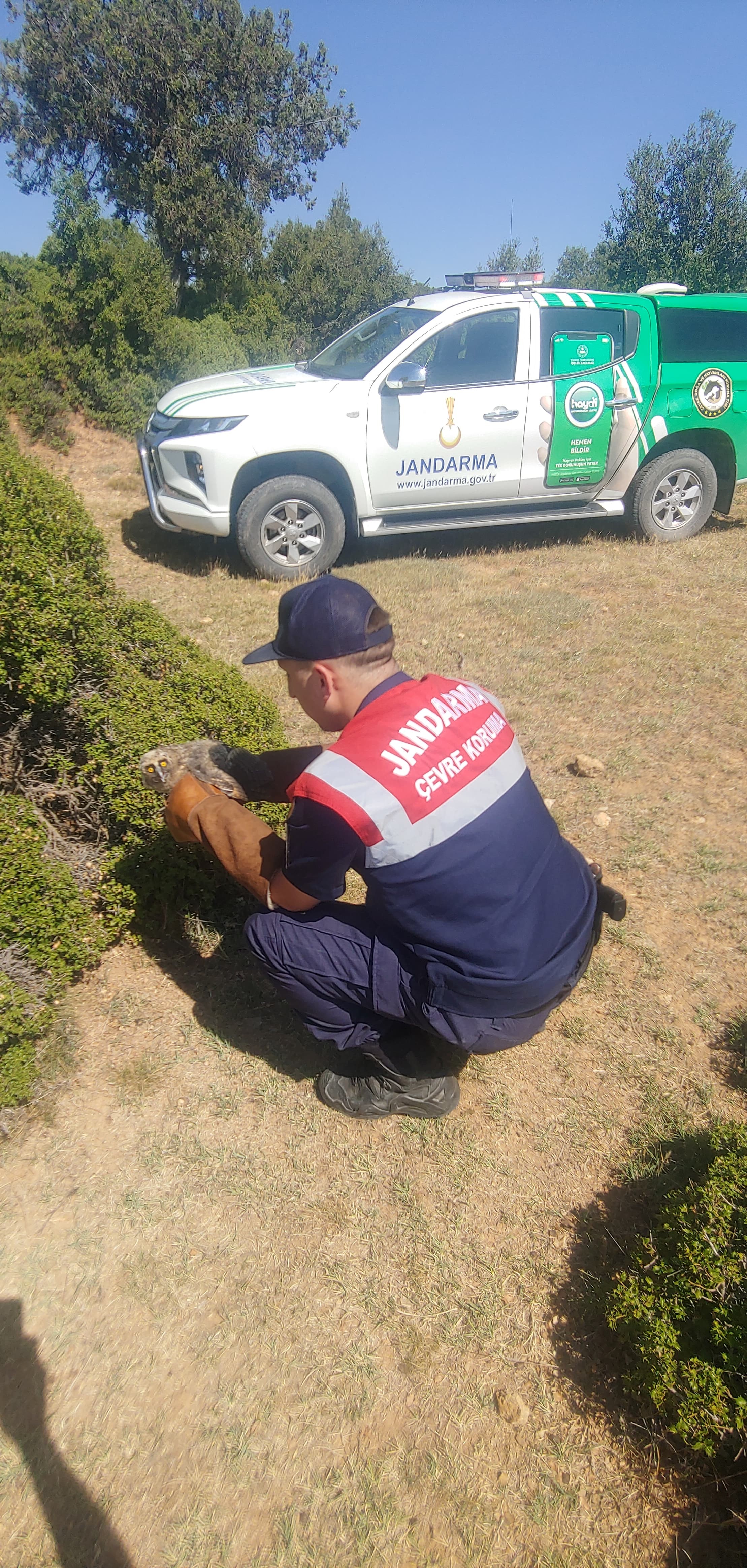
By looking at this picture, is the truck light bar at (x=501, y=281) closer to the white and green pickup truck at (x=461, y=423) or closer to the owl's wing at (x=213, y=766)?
the white and green pickup truck at (x=461, y=423)

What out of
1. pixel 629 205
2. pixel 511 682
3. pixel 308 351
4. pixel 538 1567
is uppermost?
pixel 629 205

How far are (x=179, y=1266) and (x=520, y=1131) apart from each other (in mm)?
979

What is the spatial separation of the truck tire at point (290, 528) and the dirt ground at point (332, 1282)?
3331 millimetres

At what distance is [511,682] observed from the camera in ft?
15.8

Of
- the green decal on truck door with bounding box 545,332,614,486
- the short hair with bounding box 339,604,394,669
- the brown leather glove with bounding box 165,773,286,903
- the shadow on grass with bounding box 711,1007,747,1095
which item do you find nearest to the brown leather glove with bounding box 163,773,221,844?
the brown leather glove with bounding box 165,773,286,903

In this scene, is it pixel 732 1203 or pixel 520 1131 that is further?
pixel 520 1131

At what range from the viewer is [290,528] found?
5.91 metres

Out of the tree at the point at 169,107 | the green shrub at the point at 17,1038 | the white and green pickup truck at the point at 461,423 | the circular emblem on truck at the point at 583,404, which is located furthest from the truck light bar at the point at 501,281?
the tree at the point at 169,107

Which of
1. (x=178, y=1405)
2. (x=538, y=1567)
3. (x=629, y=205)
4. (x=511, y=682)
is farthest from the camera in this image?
(x=629, y=205)

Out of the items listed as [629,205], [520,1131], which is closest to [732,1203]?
[520,1131]

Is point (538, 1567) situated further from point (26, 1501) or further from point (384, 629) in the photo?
point (384, 629)

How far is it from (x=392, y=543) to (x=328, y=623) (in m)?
5.38

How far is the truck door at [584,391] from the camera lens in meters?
6.23

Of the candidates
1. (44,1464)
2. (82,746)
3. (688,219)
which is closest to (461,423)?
(82,746)
